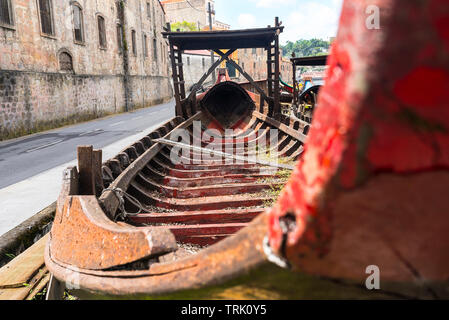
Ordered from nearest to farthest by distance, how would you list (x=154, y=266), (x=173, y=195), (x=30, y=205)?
(x=154, y=266)
(x=173, y=195)
(x=30, y=205)

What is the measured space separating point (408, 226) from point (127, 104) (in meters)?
26.9

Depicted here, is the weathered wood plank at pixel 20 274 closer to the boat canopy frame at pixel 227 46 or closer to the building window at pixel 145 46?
the boat canopy frame at pixel 227 46

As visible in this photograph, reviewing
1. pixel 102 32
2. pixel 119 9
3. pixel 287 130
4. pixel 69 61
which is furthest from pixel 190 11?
pixel 287 130

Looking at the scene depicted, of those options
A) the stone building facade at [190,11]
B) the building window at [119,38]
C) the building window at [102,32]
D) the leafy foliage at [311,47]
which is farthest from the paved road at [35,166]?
the leafy foliage at [311,47]

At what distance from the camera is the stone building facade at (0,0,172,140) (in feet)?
46.2

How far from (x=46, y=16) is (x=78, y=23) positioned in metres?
3.25

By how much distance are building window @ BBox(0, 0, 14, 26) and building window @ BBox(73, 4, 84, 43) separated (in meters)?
5.45

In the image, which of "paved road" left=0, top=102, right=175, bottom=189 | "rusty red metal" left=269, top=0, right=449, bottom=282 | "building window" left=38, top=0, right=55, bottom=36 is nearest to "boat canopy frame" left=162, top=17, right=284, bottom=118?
"paved road" left=0, top=102, right=175, bottom=189

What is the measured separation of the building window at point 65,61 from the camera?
58.8 ft

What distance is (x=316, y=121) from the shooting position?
0.93 metres

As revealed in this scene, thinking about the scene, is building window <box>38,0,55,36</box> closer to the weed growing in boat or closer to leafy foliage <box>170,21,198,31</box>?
the weed growing in boat

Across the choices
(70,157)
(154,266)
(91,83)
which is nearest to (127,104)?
(91,83)
